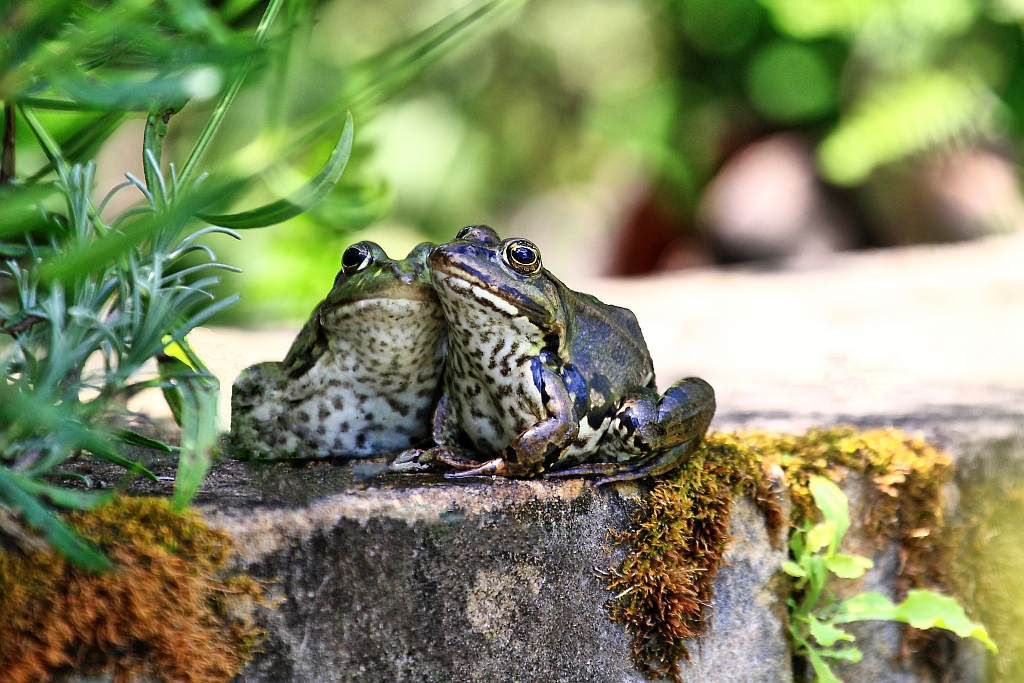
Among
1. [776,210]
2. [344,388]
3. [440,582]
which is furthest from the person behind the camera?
[776,210]

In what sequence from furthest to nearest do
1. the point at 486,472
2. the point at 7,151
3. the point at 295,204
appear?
the point at 486,472
the point at 7,151
the point at 295,204

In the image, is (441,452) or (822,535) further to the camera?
(822,535)

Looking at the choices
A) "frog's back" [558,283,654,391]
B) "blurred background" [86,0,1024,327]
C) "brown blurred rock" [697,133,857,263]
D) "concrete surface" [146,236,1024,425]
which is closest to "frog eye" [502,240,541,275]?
"frog's back" [558,283,654,391]

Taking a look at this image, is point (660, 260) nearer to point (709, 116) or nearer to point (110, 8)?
point (709, 116)

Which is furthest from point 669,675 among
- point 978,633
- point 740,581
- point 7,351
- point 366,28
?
point 366,28

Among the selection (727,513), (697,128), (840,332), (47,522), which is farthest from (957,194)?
(47,522)

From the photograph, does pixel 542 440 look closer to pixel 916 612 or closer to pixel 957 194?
pixel 916 612

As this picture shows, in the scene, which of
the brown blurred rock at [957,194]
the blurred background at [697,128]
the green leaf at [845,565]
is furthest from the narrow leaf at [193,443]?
the brown blurred rock at [957,194]
